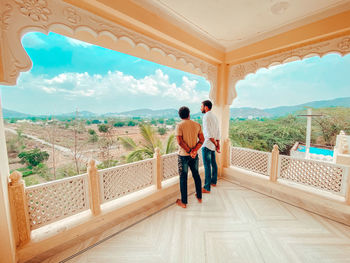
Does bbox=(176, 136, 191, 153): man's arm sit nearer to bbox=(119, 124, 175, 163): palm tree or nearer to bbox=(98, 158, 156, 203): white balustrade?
bbox=(98, 158, 156, 203): white balustrade

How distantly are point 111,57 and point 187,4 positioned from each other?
5545 mm

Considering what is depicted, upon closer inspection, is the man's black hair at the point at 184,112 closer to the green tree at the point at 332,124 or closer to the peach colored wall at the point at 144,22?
the peach colored wall at the point at 144,22

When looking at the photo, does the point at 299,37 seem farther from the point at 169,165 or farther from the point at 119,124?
the point at 119,124

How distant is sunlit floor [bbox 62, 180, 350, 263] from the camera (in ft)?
4.60

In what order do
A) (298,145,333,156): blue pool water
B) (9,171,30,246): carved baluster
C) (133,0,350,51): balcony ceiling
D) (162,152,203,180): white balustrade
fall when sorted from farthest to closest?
(298,145,333,156): blue pool water → (162,152,203,180): white balustrade → (133,0,350,51): balcony ceiling → (9,171,30,246): carved baluster

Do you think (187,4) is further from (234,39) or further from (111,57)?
(111,57)

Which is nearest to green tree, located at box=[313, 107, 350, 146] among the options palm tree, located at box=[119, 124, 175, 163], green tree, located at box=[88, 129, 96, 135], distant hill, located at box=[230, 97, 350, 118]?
distant hill, located at box=[230, 97, 350, 118]

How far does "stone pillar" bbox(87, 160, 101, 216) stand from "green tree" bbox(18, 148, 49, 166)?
6.47 ft

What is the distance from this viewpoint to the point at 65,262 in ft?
4.46

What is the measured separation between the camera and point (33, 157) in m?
2.75

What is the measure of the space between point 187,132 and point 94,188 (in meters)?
1.41

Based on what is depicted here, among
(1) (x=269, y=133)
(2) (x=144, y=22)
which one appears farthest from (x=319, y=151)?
(2) (x=144, y=22)

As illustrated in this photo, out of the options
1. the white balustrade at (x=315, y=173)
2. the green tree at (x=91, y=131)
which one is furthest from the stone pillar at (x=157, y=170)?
the white balustrade at (x=315, y=173)

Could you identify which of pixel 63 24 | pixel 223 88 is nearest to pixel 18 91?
pixel 63 24
